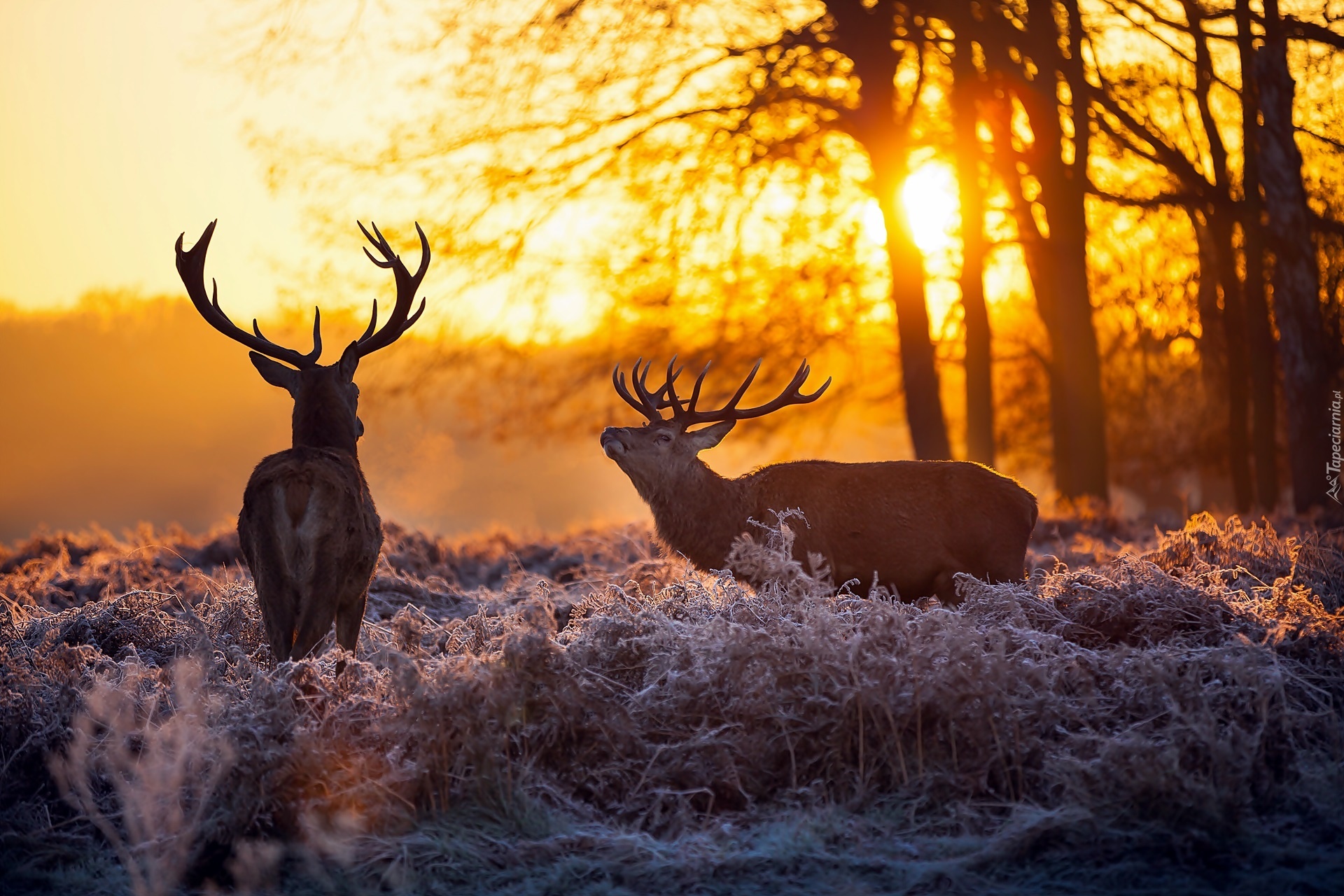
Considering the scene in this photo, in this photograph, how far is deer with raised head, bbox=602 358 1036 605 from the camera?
7.45m

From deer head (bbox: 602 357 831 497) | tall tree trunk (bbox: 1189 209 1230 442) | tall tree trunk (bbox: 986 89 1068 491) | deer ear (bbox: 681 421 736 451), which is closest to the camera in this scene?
deer head (bbox: 602 357 831 497)

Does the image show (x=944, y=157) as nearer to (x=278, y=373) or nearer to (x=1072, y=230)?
(x=1072, y=230)

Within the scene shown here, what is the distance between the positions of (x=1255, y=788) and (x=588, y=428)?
14812 millimetres

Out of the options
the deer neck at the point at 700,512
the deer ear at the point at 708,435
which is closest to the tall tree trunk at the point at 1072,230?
→ the deer ear at the point at 708,435

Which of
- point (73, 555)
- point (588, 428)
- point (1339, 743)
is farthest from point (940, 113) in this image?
point (1339, 743)

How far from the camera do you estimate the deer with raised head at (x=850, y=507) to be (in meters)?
7.45

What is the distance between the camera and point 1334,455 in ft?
45.9

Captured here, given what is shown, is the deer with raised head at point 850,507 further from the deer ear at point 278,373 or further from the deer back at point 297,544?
the deer back at point 297,544

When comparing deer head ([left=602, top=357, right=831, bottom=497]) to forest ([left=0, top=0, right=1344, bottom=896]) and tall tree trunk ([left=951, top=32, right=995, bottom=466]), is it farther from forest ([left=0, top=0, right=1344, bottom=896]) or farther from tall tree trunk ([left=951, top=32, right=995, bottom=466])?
tall tree trunk ([left=951, top=32, right=995, bottom=466])

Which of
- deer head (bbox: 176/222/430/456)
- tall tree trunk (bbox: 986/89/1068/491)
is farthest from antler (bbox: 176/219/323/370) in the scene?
tall tree trunk (bbox: 986/89/1068/491)

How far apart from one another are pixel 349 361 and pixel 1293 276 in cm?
1196

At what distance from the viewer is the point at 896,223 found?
15977 mm

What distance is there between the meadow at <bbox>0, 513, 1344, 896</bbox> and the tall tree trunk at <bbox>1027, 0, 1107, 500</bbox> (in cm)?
973

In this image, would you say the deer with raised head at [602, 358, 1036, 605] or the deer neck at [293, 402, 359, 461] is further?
the deer with raised head at [602, 358, 1036, 605]
